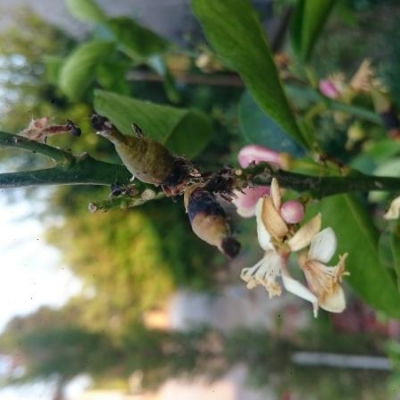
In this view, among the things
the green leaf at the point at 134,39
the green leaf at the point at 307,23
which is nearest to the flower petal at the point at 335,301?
the green leaf at the point at 307,23

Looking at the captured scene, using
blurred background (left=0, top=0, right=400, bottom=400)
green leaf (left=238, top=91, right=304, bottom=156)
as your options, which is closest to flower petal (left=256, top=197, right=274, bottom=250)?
green leaf (left=238, top=91, right=304, bottom=156)

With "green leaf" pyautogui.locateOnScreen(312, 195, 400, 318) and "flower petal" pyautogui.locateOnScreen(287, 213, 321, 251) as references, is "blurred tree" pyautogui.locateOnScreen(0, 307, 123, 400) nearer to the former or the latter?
"green leaf" pyautogui.locateOnScreen(312, 195, 400, 318)

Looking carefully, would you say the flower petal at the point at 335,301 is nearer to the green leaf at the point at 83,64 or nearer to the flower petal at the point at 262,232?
the flower petal at the point at 262,232

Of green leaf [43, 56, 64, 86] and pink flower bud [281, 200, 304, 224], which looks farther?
green leaf [43, 56, 64, 86]

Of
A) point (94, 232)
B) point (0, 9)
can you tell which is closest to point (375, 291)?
point (0, 9)

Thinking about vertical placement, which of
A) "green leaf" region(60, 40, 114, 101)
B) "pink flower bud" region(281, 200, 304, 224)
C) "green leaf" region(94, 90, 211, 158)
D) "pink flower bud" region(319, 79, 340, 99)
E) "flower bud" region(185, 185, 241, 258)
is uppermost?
"flower bud" region(185, 185, 241, 258)

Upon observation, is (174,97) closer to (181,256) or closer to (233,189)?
(233,189)
